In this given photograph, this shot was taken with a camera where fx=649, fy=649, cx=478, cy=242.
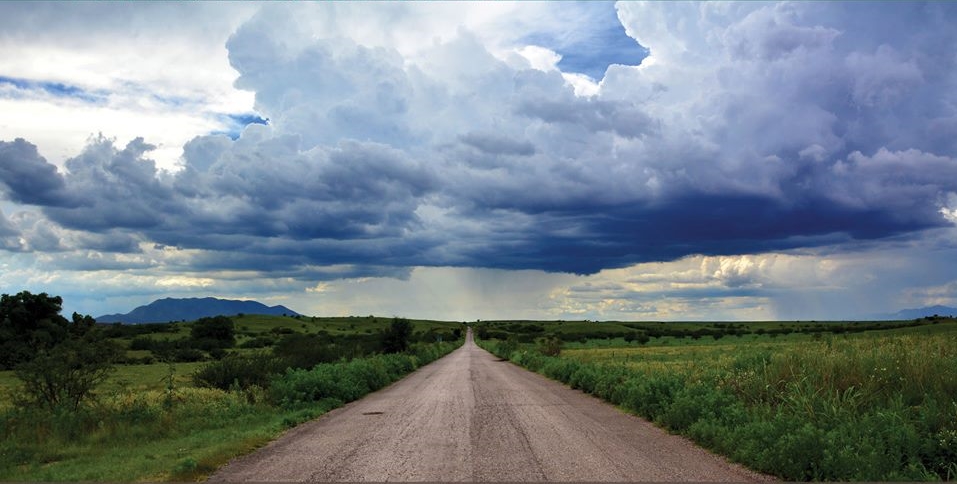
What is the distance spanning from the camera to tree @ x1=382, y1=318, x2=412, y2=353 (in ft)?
252

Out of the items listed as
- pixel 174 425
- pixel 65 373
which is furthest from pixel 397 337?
pixel 174 425

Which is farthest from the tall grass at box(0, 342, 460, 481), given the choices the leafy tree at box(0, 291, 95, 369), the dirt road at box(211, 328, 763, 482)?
the leafy tree at box(0, 291, 95, 369)

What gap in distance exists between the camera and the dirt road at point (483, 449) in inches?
437

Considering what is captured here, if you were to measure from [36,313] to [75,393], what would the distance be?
85691 millimetres

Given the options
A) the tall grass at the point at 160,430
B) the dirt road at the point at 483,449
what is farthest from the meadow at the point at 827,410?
the tall grass at the point at 160,430

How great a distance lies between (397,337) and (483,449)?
66.9m

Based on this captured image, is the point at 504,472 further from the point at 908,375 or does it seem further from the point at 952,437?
the point at 908,375

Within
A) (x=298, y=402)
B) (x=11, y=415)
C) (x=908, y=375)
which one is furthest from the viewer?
(x=298, y=402)

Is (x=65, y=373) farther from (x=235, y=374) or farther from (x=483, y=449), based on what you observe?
(x=483, y=449)

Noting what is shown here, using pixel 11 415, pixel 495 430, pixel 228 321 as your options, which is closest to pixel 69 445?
pixel 11 415

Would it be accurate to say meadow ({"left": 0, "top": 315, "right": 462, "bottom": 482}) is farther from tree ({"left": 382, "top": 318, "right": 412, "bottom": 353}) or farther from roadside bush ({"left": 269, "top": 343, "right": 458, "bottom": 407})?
tree ({"left": 382, "top": 318, "right": 412, "bottom": 353})

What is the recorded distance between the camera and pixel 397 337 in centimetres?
7919

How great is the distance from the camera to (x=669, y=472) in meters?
11.1

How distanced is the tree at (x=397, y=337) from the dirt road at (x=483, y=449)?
54827 millimetres
